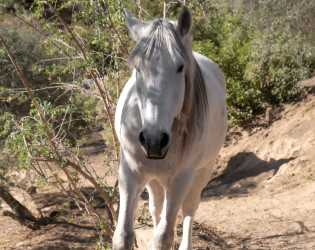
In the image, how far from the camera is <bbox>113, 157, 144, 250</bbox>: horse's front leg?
8.95 ft

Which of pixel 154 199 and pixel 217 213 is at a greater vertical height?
pixel 217 213

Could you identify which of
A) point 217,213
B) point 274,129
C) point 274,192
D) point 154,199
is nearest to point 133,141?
point 154,199

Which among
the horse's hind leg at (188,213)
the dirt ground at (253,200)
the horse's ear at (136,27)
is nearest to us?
the horse's ear at (136,27)

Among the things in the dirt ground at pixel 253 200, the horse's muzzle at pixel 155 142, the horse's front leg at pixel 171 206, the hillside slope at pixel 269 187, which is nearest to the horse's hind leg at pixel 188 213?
the horse's front leg at pixel 171 206

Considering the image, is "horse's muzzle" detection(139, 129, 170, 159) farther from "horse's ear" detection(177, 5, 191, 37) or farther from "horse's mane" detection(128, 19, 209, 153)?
"horse's ear" detection(177, 5, 191, 37)

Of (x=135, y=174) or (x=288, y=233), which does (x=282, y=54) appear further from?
(x=135, y=174)

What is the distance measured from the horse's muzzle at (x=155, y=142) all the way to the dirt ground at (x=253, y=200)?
9.60 ft

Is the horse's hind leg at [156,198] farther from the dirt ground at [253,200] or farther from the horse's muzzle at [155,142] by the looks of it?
the dirt ground at [253,200]

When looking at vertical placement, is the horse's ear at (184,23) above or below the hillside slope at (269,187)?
below

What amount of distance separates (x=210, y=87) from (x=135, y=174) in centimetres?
106

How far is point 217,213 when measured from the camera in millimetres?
7355

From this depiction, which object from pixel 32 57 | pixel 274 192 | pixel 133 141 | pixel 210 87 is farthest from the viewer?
pixel 32 57

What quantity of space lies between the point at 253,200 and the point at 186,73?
5.84 m

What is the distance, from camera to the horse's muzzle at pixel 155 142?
209cm
